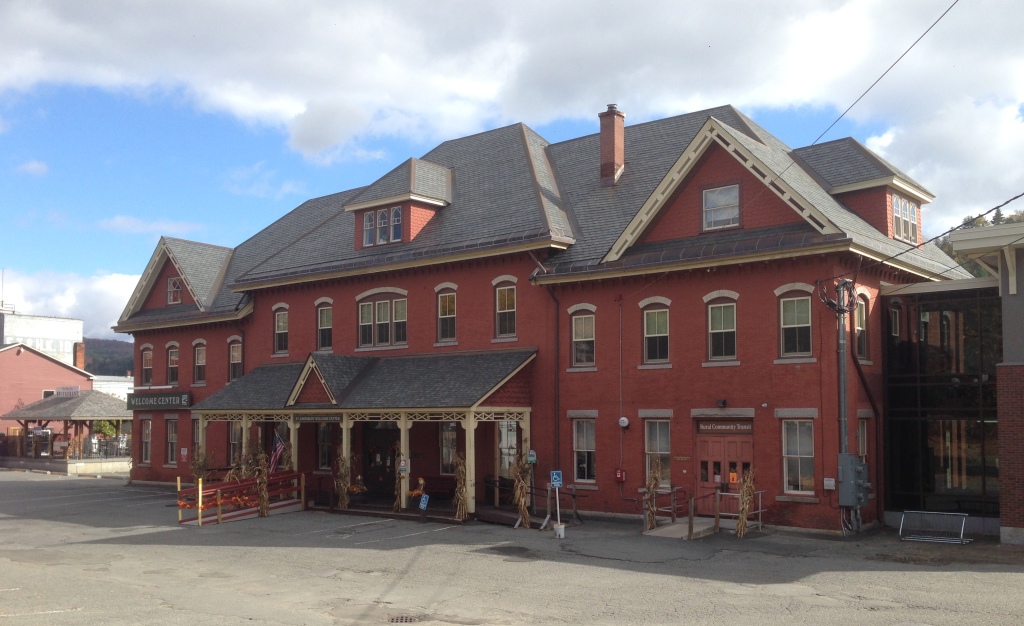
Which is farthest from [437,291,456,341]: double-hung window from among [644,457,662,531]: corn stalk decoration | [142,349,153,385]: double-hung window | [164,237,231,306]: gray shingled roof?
[142,349,153,385]: double-hung window

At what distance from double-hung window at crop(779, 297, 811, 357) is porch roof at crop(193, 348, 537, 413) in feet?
24.5

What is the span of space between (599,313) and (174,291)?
861 inches

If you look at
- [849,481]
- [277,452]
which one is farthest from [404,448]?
[849,481]

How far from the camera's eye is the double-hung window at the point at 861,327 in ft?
79.4

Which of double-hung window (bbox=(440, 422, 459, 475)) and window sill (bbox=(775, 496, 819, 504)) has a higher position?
double-hung window (bbox=(440, 422, 459, 475))

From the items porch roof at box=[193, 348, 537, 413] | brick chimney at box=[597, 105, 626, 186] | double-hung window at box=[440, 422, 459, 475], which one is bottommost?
double-hung window at box=[440, 422, 459, 475]

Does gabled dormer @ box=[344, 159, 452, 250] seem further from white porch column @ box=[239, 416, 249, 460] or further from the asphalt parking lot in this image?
the asphalt parking lot

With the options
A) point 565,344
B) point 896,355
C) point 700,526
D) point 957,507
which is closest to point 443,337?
point 565,344

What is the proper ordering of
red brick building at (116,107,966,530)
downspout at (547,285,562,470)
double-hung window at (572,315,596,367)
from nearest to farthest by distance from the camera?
red brick building at (116,107,966,530), double-hung window at (572,315,596,367), downspout at (547,285,562,470)

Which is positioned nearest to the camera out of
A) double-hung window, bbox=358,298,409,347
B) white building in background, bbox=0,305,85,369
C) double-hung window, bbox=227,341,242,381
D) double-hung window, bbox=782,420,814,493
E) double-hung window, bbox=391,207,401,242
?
double-hung window, bbox=782,420,814,493

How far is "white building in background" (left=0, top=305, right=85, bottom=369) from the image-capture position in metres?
93.1

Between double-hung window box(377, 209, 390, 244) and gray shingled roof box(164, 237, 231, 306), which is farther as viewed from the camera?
gray shingled roof box(164, 237, 231, 306)

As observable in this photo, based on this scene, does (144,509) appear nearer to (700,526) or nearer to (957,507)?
(700,526)

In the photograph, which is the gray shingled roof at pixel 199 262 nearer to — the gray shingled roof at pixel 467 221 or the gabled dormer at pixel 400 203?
the gray shingled roof at pixel 467 221
